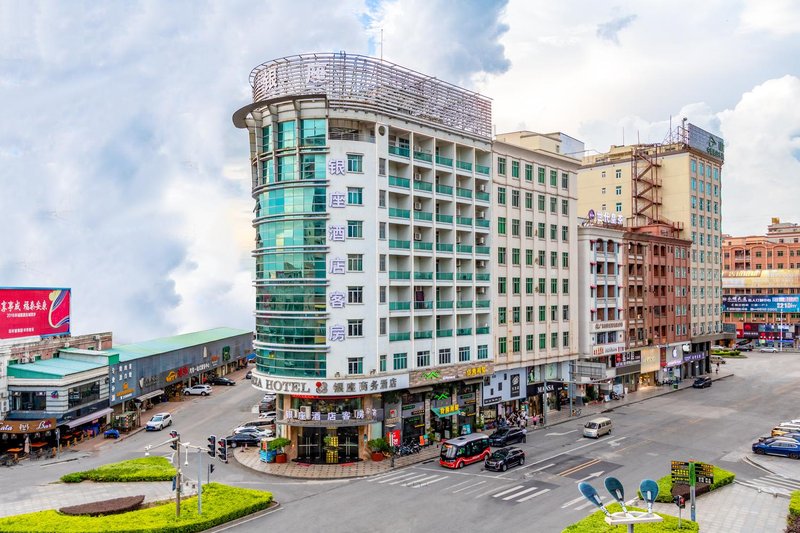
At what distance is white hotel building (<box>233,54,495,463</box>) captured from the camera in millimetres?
52281

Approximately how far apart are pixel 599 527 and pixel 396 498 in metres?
14.3

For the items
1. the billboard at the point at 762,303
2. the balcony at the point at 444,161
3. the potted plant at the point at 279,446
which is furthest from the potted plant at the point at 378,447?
the billboard at the point at 762,303

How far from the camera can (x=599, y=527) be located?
33.0m

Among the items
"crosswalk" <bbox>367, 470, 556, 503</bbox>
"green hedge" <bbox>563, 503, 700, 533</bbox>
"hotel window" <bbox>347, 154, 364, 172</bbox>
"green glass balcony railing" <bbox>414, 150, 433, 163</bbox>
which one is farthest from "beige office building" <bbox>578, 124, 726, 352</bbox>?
"green hedge" <bbox>563, 503, 700, 533</bbox>

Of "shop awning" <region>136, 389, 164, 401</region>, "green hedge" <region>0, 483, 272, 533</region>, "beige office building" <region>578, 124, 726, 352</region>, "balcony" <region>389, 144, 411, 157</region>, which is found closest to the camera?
"green hedge" <region>0, 483, 272, 533</region>

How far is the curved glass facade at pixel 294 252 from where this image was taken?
2052 inches

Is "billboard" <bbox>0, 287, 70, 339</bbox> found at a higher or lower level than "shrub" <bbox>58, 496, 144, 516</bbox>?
higher

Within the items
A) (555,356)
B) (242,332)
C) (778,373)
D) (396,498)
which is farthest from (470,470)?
(778,373)

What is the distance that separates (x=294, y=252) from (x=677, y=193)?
7468cm

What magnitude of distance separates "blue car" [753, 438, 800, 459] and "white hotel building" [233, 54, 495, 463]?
88.4 ft

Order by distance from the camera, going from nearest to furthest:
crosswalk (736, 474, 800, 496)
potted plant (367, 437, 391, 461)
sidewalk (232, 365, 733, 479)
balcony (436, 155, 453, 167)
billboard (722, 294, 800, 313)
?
crosswalk (736, 474, 800, 496)
sidewalk (232, 365, 733, 479)
potted plant (367, 437, 391, 461)
balcony (436, 155, 453, 167)
billboard (722, 294, 800, 313)

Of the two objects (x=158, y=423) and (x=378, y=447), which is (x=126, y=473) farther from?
(x=378, y=447)

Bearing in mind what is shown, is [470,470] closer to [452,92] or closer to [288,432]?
[288,432]

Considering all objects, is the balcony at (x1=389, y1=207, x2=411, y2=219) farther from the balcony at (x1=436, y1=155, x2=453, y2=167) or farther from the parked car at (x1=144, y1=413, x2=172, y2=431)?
the parked car at (x1=144, y1=413, x2=172, y2=431)
